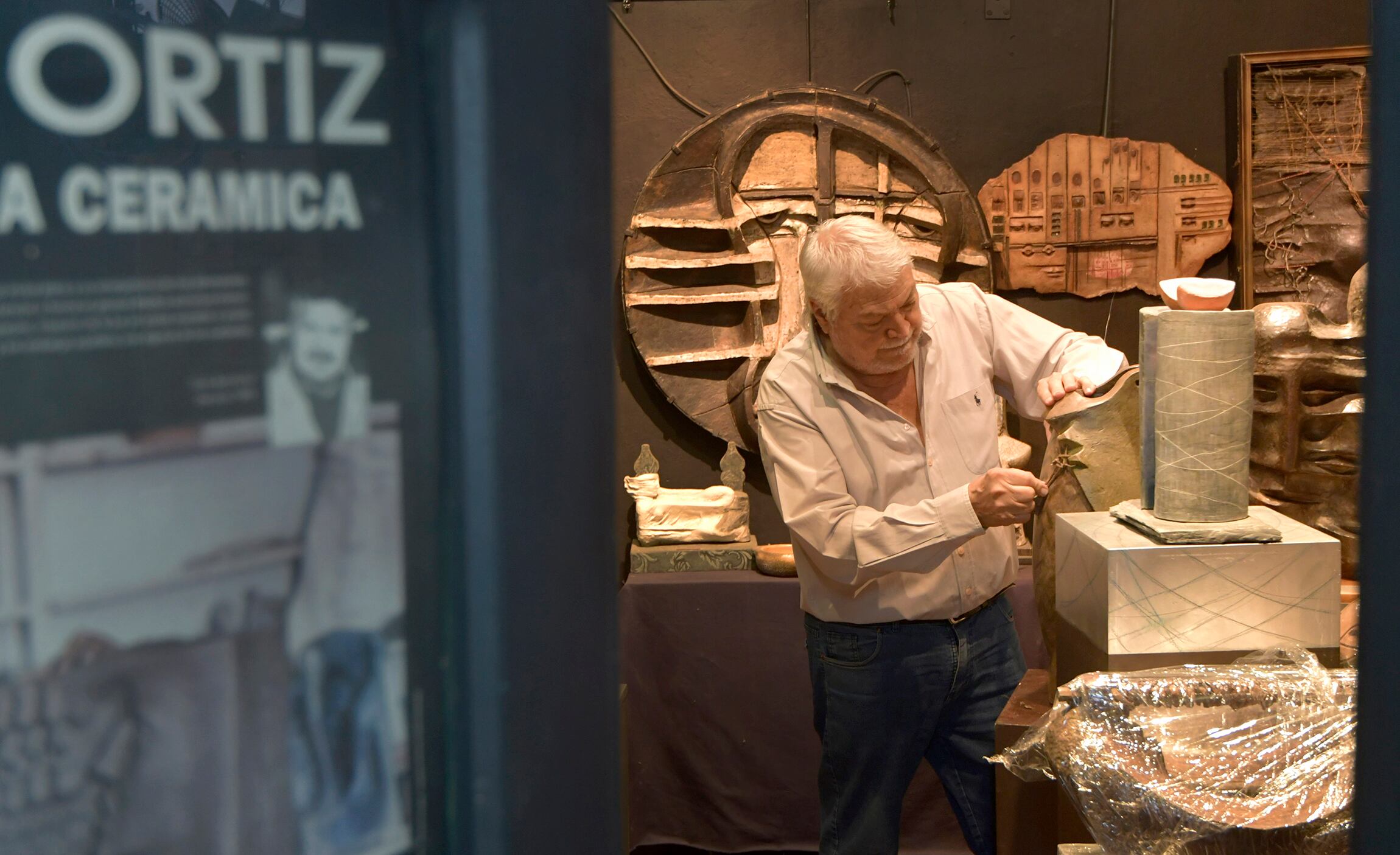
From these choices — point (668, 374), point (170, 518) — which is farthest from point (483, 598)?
point (668, 374)

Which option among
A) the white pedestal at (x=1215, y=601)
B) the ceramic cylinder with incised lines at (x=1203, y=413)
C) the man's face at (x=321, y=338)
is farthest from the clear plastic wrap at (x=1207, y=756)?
the man's face at (x=321, y=338)

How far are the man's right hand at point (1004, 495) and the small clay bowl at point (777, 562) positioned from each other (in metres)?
1.38

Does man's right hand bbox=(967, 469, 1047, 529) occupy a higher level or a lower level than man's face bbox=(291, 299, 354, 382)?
lower

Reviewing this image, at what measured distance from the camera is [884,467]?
2.31m

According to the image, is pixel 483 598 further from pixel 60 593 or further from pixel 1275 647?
pixel 1275 647

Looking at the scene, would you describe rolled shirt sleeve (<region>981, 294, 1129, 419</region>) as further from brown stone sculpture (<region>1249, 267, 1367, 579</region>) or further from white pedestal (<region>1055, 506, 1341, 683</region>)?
brown stone sculpture (<region>1249, 267, 1367, 579</region>)

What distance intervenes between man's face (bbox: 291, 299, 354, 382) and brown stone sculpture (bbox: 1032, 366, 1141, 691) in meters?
1.91

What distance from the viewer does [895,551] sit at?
216 centimetres

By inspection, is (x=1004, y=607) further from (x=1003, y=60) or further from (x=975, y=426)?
(x=1003, y=60)

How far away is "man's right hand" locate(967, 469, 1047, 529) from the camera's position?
6.81 feet

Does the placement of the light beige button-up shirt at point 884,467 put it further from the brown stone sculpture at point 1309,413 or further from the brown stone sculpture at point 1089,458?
the brown stone sculpture at point 1309,413

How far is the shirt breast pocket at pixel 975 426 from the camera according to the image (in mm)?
2357

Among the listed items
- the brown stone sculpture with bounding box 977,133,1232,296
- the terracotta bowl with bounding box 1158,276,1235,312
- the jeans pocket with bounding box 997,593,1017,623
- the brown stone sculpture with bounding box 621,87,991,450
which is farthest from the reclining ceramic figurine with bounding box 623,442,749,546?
the terracotta bowl with bounding box 1158,276,1235,312

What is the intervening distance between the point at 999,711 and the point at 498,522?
73.2 inches
